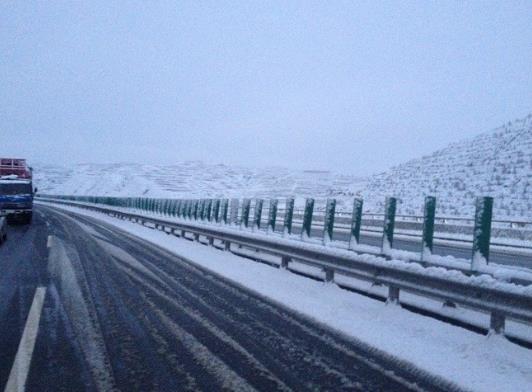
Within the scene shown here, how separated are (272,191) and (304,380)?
303ft

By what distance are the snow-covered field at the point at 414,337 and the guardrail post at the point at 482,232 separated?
1.04 m

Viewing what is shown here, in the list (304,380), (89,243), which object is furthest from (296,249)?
(89,243)

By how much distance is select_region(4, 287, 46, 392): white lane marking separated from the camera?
13.2ft

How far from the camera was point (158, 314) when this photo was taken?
6590 mm

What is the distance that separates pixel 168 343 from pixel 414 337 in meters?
2.90

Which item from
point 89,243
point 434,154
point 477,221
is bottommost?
point 89,243

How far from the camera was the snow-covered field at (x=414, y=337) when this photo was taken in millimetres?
4418

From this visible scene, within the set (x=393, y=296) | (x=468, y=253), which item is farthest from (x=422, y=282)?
(x=468, y=253)

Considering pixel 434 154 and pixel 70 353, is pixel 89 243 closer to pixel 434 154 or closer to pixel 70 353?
pixel 70 353

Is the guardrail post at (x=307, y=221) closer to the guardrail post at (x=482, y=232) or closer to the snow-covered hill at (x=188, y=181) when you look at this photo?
the guardrail post at (x=482, y=232)

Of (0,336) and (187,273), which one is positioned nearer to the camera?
(0,336)

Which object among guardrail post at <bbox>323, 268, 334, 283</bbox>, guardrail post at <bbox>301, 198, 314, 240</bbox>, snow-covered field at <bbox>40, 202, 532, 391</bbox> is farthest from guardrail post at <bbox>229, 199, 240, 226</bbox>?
guardrail post at <bbox>323, 268, 334, 283</bbox>

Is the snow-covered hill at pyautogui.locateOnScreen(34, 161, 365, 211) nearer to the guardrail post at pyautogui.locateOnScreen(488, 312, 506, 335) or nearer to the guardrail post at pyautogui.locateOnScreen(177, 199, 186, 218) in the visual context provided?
the guardrail post at pyautogui.locateOnScreen(177, 199, 186, 218)

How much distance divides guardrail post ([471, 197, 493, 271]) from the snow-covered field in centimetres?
104
